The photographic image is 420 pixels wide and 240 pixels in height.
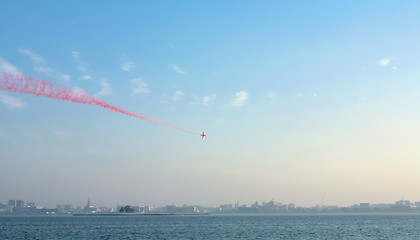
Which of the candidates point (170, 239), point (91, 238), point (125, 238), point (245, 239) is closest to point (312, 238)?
point (245, 239)

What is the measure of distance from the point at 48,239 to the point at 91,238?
43.6ft

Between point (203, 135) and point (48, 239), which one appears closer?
point (203, 135)

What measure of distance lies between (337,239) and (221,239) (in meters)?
36.2

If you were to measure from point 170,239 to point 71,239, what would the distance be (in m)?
31.9

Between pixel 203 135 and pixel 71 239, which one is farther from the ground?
pixel 203 135

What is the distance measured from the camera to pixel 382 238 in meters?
141

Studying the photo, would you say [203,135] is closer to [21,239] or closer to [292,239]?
[292,239]

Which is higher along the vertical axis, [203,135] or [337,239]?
[203,135]

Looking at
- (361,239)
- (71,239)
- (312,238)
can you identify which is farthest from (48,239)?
(361,239)

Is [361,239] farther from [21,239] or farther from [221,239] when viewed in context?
[21,239]

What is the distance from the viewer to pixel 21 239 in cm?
13988

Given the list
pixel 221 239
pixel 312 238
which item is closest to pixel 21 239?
pixel 221 239

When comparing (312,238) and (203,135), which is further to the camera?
(312,238)

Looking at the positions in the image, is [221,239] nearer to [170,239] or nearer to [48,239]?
[170,239]
